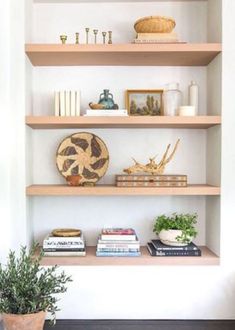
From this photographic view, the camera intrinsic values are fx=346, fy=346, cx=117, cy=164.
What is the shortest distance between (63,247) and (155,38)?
136cm

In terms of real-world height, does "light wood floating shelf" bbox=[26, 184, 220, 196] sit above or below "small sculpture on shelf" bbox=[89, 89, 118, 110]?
below

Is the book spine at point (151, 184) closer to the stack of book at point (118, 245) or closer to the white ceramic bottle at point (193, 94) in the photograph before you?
the stack of book at point (118, 245)

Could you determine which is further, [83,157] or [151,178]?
[83,157]

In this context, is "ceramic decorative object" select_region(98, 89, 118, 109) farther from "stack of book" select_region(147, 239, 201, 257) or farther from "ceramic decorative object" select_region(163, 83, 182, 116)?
"stack of book" select_region(147, 239, 201, 257)

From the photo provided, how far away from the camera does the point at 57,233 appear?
2.12 m

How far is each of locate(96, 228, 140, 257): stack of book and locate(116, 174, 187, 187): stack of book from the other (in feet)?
1.03

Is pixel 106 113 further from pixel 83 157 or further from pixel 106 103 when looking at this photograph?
pixel 83 157

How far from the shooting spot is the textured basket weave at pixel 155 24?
2.02 m

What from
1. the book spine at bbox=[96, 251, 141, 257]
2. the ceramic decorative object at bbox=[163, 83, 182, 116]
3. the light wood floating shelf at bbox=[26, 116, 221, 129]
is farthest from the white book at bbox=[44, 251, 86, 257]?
the ceramic decorative object at bbox=[163, 83, 182, 116]

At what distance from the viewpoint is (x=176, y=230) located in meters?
2.07

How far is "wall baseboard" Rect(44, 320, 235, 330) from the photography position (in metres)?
2.05

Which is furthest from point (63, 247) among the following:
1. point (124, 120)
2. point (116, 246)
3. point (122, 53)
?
point (122, 53)

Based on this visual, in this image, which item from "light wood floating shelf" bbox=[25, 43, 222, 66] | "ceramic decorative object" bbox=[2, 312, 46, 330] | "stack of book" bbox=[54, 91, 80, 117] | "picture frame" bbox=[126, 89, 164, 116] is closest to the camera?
"ceramic decorative object" bbox=[2, 312, 46, 330]

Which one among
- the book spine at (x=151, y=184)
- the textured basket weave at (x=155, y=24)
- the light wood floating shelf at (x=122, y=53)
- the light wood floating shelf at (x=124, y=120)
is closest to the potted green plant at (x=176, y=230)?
the book spine at (x=151, y=184)
